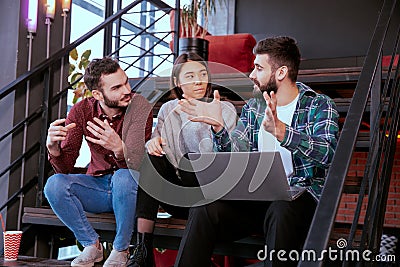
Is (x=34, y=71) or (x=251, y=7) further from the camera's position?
(x=251, y=7)

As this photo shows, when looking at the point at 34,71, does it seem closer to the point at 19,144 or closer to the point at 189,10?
the point at 19,144

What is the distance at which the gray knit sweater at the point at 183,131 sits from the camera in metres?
2.44

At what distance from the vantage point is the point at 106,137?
2.24 metres

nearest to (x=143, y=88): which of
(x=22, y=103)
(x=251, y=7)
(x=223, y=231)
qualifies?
(x=22, y=103)

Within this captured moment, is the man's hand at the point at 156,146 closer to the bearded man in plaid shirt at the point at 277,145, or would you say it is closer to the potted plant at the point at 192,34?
the bearded man in plaid shirt at the point at 277,145

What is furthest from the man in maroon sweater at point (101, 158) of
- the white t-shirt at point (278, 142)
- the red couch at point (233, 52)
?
the red couch at point (233, 52)

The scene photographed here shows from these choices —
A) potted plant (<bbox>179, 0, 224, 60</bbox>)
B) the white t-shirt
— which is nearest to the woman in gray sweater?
the white t-shirt

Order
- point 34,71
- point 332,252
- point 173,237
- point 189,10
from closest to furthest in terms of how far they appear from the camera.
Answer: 1. point 332,252
2. point 173,237
3. point 34,71
4. point 189,10

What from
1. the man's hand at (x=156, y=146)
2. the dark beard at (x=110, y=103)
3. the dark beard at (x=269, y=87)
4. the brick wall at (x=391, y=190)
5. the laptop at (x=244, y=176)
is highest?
the dark beard at (x=269, y=87)

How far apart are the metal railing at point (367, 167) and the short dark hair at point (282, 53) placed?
402 mm

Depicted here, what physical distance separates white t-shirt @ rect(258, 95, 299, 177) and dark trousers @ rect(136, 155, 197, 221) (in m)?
0.32

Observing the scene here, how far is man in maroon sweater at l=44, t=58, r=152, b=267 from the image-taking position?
88.5 inches

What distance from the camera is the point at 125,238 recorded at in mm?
2215

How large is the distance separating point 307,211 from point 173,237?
73cm
